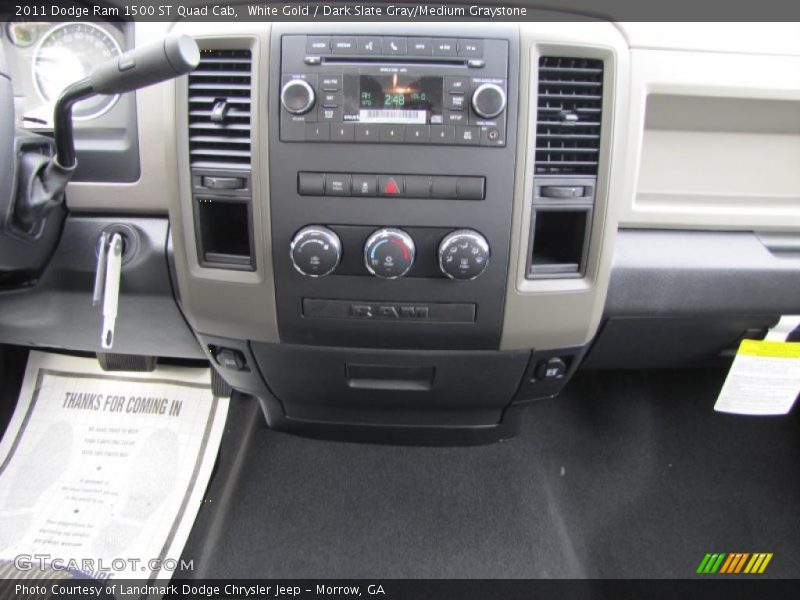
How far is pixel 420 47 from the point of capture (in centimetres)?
62

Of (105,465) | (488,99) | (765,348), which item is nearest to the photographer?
(488,99)

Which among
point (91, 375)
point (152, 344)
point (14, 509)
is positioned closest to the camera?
point (152, 344)

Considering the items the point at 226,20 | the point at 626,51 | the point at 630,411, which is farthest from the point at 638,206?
the point at 630,411

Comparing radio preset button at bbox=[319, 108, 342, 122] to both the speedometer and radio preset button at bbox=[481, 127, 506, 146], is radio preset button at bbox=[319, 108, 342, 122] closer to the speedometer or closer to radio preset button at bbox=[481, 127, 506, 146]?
radio preset button at bbox=[481, 127, 506, 146]

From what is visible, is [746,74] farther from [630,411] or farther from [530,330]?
[630,411]

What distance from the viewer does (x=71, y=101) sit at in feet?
2.06

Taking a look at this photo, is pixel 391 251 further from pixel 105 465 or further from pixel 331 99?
pixel 105 465

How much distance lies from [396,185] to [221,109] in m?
0.23

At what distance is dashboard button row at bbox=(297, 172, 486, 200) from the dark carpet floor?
62 centimetres

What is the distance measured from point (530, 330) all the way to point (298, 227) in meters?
0.34

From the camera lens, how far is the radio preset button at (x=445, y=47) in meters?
0.62

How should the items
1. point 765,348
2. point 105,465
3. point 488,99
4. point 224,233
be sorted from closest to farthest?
point 488,99, point 224,233, point 765,348, point 105,465

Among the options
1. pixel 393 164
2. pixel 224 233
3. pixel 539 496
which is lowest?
pixel 539 496

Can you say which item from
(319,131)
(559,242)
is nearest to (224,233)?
(319,131)
